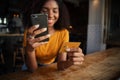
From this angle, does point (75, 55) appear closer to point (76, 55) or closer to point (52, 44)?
point (76, 55)

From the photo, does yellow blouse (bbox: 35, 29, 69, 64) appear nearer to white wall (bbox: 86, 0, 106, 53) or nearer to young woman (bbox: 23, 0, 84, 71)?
young woman (bbox: 23, 0, 84, 71)

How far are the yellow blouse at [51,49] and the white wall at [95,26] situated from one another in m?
3.97

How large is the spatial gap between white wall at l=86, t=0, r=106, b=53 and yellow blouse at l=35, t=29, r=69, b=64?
13.0ft

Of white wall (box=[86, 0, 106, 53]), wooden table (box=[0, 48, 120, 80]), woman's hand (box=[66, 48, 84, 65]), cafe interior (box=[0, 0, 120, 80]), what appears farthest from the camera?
white wall (box=[86, 0, 106, 53])

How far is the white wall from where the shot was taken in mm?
5598

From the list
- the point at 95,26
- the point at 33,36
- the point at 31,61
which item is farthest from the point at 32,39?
the point at 95,26

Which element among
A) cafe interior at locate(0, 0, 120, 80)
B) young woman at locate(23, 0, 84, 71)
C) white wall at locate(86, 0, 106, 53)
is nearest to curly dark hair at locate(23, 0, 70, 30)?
young woman at locate(23, 0, 84, 71)

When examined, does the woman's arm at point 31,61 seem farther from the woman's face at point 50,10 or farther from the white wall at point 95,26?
the white wall at point 95,26

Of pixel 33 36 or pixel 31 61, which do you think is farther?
pixel 31 61

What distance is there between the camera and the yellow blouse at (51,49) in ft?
5.44

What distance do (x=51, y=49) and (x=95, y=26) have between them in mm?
4229

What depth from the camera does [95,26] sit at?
5.77 m

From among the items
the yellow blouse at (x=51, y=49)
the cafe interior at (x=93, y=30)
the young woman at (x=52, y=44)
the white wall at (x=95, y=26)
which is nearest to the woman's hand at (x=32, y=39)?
the young woman at (x=52, y=44)

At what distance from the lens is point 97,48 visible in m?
5.77
